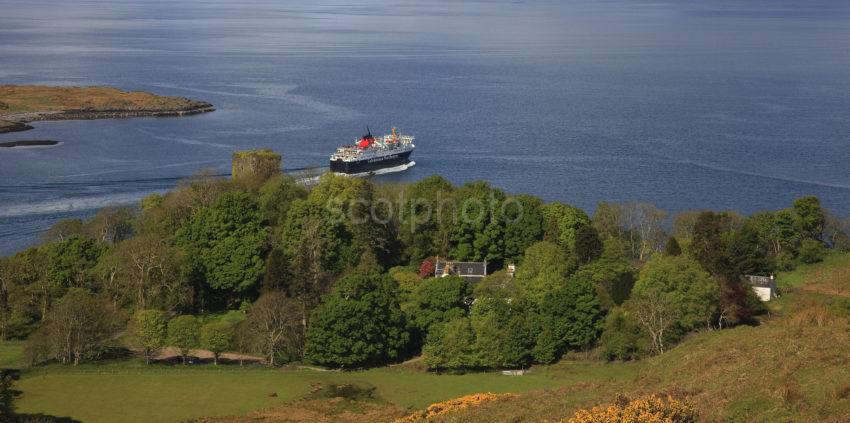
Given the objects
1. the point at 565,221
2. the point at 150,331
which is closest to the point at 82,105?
the point at 565,221

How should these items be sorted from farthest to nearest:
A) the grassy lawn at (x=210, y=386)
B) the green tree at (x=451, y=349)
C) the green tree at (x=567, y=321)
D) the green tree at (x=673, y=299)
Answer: the green tree at (x=567, y=321), the green tree at (x=673, y=299), the green tree at (x=451, y=349), the grassy lawn at (x=210, y=386)

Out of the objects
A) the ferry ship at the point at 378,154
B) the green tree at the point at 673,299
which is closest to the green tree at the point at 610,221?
the green tree at the point at 673,299

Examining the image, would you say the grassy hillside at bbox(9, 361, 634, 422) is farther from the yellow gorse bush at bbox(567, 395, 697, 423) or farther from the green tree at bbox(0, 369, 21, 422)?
the yellow gorse bush at bbox(567, 395, 697, 423)

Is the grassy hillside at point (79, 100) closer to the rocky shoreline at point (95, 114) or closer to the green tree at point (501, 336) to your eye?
the rocky shoreline at point (95, 114)

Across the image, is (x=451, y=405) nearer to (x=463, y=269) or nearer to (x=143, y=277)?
(x=463, y=269)

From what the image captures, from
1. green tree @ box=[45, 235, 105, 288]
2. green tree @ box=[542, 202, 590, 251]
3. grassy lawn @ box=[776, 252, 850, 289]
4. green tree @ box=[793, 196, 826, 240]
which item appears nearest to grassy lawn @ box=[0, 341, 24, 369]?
green tree @ box=[45, 235, 105, 288]

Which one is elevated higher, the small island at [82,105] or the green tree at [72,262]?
the small island at [82,105]
